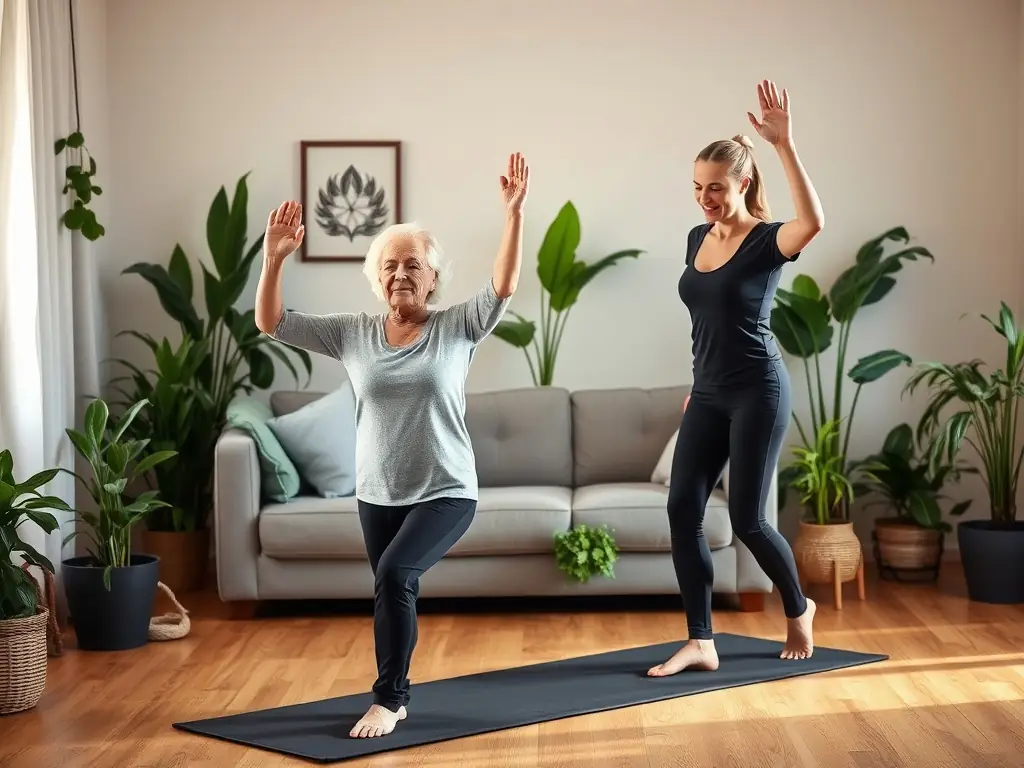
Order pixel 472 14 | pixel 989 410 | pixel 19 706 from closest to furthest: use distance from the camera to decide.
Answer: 1. pixel 19 706
2. pixel 989 410
3. pixel 472 14

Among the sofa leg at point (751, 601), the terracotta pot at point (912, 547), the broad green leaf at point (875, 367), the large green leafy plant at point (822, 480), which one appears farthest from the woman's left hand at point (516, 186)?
the terracotta pot at point (912, 547)

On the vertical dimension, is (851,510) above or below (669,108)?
below

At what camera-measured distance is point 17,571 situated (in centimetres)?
361

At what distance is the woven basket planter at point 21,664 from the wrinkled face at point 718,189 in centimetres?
218

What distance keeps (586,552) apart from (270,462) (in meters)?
1.19

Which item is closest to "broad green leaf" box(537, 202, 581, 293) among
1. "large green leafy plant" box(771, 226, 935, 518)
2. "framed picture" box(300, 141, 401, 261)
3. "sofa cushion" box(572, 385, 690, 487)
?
"sofa cushion" box(572, 385, 690, 487)

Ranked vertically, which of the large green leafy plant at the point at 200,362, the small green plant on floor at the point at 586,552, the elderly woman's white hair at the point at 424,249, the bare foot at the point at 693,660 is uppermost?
the elderly woman's white hair at the point at 424,249

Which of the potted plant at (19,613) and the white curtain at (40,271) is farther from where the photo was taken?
the white curtain at (40,271)

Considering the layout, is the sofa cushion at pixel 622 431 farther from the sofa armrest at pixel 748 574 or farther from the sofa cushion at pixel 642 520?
the sofa armrest at pixel 748 574

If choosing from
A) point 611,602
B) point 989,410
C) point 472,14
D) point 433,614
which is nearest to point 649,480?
point 611,602

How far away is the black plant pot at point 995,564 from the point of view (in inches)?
188

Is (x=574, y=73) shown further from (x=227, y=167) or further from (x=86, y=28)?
(x=86, y=28)

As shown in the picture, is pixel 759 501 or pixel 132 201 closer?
pixel 759 501

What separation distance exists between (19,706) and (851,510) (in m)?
3.60
